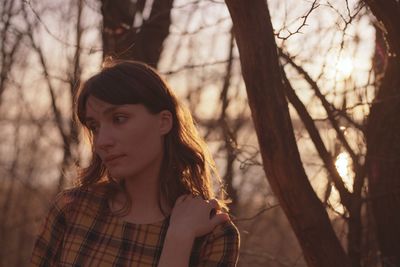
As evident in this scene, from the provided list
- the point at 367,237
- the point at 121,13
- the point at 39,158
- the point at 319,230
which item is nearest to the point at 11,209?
the point at 39,158

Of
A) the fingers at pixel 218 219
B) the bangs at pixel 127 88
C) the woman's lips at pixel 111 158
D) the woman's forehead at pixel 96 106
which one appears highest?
the bangs at pixel 127 88

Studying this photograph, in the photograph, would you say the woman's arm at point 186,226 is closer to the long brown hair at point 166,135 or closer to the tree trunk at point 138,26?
the long brown hair at point 166,135

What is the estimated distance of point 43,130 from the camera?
6.91m

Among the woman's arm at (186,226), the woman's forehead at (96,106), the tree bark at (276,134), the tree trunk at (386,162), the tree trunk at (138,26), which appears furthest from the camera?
the tree trunk at (138,26)

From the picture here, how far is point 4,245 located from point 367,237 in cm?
720

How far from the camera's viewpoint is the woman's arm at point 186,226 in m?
2.19

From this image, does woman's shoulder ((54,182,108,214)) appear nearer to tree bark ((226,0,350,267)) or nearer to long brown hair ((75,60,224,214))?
long brown hair ((75,60,224,214))

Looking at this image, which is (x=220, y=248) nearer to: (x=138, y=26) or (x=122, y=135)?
(x=122, y=135)

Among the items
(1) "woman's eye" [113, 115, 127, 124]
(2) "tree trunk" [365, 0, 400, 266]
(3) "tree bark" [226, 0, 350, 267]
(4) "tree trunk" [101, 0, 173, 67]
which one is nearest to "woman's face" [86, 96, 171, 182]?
(1) "woman's eye" [113, 115, 127, 124]

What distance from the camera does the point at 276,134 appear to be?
2.71m

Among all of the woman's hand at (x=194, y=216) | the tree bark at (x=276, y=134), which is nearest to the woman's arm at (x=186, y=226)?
the woman's hand at (x=194, y=216)

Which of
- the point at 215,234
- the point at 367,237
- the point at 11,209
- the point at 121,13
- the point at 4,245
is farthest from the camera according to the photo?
the point at 11,209

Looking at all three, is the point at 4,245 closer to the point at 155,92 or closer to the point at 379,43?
the point at 379,43

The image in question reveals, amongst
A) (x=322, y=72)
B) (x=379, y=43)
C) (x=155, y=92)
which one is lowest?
(x=155, y=92)
